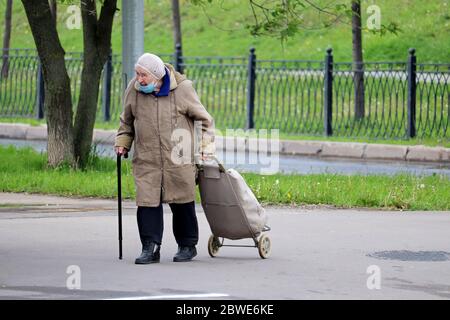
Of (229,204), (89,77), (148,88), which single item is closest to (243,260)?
(229,204)

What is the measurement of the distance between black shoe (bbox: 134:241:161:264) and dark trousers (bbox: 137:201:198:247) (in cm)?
4

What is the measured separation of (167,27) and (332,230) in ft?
97.9

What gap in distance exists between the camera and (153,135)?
1013 centimetres

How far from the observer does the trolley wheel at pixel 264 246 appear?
10461 mm

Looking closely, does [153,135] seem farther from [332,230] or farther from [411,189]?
[411,189]

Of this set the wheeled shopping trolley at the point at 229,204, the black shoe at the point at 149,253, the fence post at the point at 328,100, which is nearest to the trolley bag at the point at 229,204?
the wheeled shopping trolley at the point at 229,204

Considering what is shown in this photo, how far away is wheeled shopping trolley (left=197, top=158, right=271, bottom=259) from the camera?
10312 mm

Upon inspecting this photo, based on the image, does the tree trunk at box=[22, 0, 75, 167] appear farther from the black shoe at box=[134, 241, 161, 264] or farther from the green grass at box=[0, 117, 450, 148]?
the green grass at box=[0, 117, 450, 148]

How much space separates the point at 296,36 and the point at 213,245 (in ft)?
89.3

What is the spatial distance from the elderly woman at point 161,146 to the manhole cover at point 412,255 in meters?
1.68

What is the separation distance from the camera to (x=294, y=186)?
15.3 m

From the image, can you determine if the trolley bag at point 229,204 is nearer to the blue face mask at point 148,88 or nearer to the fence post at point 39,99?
the blue face mask at point 148,88

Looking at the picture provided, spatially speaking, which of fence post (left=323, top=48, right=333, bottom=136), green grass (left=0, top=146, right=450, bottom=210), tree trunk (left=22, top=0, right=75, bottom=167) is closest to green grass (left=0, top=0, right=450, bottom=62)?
fence post (left=323, top=48, right=333, bottom=136)
